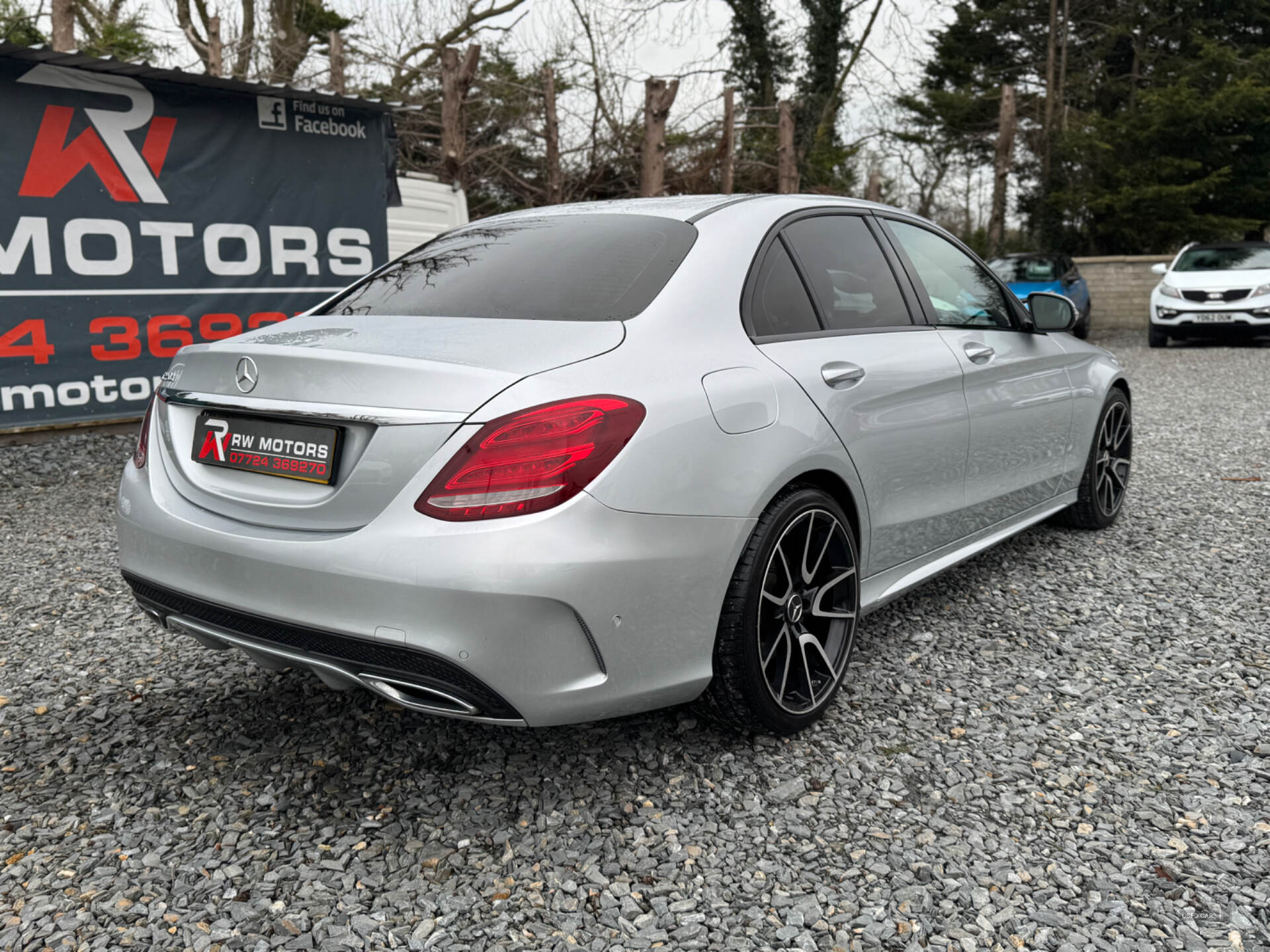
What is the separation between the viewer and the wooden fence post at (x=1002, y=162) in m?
20.0

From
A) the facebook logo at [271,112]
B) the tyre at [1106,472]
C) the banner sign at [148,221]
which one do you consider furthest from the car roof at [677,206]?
the facebook logo at [271,112]

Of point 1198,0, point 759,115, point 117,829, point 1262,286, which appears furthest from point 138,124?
point 1198,0

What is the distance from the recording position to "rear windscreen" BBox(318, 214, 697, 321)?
8.95 feet

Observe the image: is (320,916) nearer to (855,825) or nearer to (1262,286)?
(855,825)

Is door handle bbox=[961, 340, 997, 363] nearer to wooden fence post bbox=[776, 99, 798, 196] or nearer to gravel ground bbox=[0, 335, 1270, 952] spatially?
gravel ground bbox=[0, 335, 1270, 952]

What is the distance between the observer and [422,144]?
13.2 meters

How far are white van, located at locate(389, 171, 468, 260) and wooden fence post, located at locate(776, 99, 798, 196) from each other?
15.7 ft

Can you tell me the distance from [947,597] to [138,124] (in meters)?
6.06

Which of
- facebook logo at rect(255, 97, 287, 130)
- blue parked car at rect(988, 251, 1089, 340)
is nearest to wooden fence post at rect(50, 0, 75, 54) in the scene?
facebook logo at rect(255, 97, 287, 130)

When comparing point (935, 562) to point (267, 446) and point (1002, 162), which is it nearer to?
point (267, 446)

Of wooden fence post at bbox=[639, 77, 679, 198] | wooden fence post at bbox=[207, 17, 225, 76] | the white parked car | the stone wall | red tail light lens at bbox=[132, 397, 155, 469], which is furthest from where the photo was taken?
the stone wall

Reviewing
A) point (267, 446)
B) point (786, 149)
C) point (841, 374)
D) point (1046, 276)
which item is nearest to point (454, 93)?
point (786, 149)

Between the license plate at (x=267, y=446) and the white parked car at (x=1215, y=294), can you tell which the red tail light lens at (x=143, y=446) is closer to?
the license plate at (x=267, y=446)

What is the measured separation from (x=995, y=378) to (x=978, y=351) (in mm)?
151
